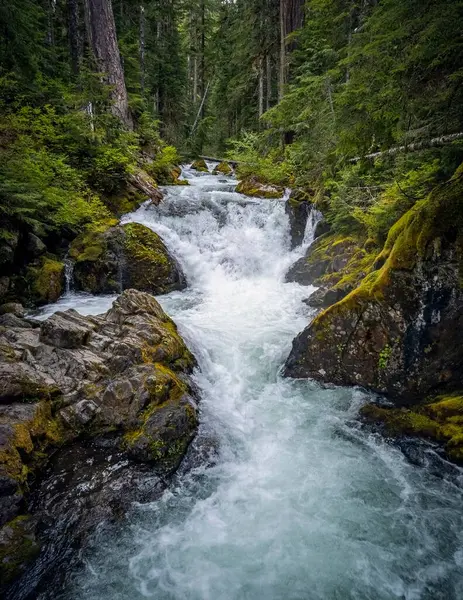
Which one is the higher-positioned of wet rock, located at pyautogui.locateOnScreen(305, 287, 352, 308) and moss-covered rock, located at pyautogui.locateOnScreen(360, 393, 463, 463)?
wet rock, located at pyautogui.locateOnScreen(305, 287, 352, 308)

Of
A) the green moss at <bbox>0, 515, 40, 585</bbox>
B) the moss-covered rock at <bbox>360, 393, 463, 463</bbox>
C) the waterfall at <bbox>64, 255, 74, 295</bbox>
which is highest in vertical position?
the waterfall at <bbox>64, 255, 74, 295</bbox>

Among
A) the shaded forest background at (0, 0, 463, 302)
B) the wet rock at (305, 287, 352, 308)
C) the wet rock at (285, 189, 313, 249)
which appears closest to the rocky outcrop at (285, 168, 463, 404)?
the shaded forest background at (0, 0, 463, 302)

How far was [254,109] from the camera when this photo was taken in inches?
1025

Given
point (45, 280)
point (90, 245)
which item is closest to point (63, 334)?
point (45, 280)

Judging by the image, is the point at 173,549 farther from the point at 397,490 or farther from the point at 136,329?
the point at 136,329

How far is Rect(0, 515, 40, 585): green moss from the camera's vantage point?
3.03 meters

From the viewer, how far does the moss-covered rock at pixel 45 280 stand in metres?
8.51

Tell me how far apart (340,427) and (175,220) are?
936 cm

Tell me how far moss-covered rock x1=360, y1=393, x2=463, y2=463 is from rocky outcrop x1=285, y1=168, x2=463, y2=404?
0.22m

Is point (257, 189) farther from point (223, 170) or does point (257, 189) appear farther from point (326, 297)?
point (326, 297)

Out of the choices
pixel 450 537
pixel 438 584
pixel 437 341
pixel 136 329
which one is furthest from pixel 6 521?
pixel 437 341

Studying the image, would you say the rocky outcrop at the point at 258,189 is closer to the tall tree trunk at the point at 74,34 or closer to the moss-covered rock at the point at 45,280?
the tall tree trunk at the point at 74,34

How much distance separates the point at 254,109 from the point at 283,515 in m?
28.1

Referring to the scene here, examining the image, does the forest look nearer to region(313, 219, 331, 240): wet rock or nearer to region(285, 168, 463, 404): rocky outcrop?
region(285, 168, 463, 404): rocky outcrop
